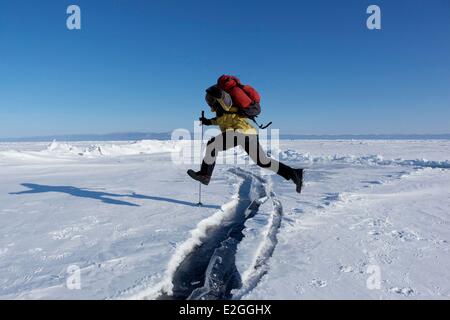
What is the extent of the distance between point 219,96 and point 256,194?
2.66m

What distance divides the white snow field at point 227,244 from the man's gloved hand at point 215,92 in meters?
1.50

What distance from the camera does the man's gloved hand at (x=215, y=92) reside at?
401 centimetres

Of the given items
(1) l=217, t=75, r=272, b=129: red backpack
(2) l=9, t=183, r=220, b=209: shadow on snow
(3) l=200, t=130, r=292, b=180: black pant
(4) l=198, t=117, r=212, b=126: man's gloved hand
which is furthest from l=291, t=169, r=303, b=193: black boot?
(4) l=198, t=117, r=212, b=126: man's gloved hand

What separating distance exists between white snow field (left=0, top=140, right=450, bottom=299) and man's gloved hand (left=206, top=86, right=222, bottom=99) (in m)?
1.50

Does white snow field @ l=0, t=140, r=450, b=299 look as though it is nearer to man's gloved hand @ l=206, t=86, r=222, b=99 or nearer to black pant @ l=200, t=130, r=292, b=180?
black pant @ l=200, t=130, r=292, b=180

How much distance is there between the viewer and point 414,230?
147 inches

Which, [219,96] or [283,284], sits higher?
[219,96]

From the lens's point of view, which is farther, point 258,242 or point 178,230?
point 178,230

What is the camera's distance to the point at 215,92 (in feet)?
13.2

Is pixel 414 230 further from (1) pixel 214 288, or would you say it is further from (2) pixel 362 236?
(1) pixel 214 288

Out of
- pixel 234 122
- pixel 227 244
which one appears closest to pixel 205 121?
pixel 234 122

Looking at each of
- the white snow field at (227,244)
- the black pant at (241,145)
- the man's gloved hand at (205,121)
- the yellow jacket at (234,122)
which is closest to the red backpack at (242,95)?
the yellow jacket at (234,122)

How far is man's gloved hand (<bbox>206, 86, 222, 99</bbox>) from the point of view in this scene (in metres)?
4.01
